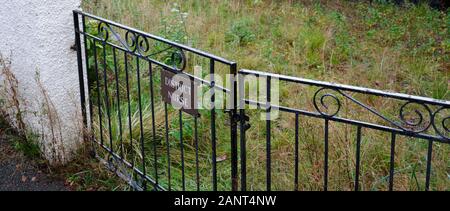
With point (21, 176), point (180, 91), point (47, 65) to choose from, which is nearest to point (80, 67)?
point (47, 65)

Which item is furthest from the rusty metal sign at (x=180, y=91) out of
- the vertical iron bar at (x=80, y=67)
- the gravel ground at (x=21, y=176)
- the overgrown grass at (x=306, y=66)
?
the gravel ground at (x=21, y=176)

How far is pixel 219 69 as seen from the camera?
17.3 ft

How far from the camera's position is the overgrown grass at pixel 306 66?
138 inches

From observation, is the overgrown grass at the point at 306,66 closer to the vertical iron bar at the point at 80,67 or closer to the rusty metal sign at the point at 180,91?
the vertical iron bar at the point at 80,67

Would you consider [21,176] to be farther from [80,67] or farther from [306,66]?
[306,66]

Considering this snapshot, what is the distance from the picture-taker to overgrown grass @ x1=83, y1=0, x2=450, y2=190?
3.51 m

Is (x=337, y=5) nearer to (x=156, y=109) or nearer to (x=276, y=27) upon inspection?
(x=276, y=27)

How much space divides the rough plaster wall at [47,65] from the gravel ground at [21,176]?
16 centimetres

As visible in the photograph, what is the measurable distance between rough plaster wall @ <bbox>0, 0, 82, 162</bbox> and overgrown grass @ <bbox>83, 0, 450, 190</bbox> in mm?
291

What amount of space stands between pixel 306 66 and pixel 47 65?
10.1ft
